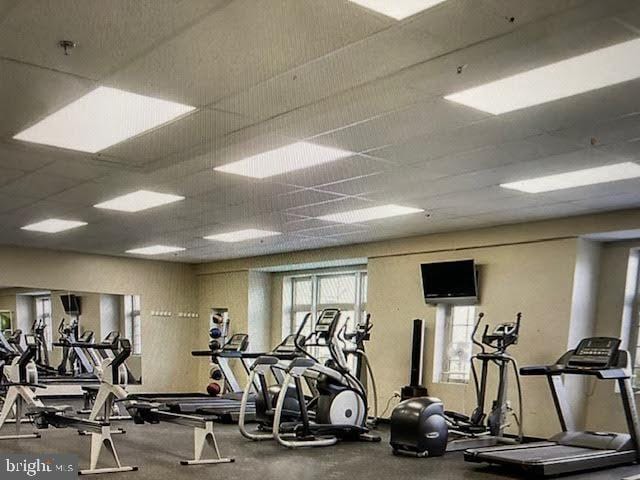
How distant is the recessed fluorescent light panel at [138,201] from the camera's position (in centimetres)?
711

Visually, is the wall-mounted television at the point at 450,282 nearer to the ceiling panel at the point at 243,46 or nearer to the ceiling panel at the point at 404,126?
the ceiling panel at the point at 404,126

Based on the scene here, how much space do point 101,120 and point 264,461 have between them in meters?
3.49

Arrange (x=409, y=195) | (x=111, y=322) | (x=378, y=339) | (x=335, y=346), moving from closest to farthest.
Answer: (x=409, y=195) < (x=335, y=346) < (x=378, y=339) < (x=111, y=322)

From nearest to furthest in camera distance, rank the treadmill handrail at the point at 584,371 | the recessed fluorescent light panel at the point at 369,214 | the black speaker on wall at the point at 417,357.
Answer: the treadmill handrail at the point at 584,371 < the recessed fluorescent light panel at the point at 369,214 < the black speaker on wall at the point at 417,357

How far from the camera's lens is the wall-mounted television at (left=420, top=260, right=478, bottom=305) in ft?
28.5

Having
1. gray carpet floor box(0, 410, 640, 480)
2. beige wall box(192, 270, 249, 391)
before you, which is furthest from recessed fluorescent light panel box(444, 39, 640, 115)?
beige wall box(192, 270, 249, 391)

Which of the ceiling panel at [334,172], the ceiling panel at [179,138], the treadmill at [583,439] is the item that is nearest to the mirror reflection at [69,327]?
the ceiling panel at [334,172]

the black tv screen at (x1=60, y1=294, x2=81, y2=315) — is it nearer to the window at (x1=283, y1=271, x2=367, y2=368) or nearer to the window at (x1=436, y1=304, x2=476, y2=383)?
the window at (x1=283, y1=271, x2=367, y2=368)

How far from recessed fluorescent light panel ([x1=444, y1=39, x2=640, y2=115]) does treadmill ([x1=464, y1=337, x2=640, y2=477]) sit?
3.31m

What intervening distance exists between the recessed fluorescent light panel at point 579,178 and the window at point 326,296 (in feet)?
16.7

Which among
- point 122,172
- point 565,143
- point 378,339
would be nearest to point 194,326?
point 378,339

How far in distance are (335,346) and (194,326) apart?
21.2ft

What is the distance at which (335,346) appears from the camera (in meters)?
8.04

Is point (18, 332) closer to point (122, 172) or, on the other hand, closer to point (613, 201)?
point (122, 172)
